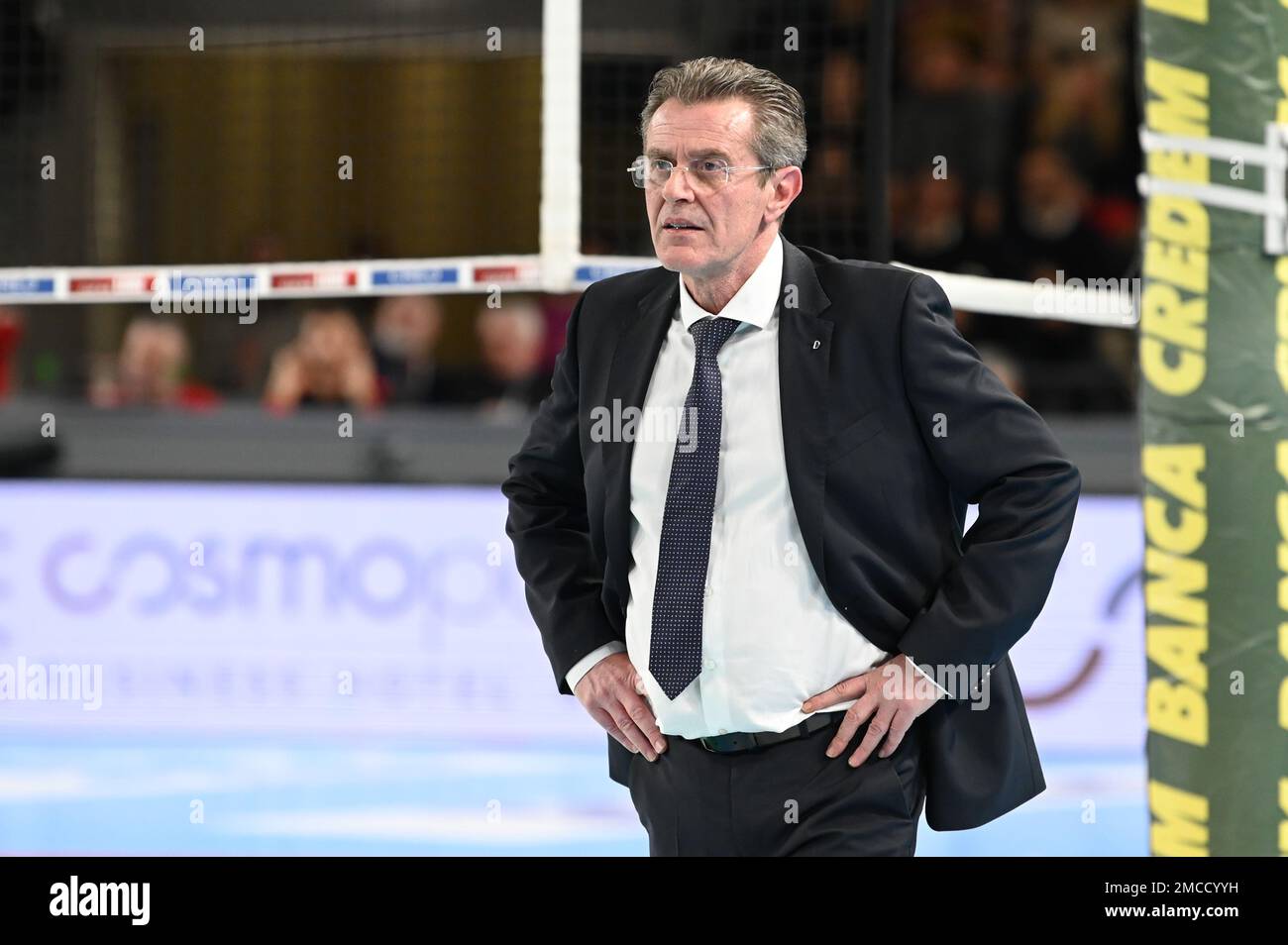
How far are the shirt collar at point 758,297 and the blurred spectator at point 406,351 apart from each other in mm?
4921

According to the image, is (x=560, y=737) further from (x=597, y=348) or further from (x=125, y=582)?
(x=597, y=348)

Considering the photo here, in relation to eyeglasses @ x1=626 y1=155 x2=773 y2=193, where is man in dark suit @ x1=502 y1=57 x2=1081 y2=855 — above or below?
below

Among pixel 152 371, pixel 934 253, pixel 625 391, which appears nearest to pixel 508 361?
pixel 152 371

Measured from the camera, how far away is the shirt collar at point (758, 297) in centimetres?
257

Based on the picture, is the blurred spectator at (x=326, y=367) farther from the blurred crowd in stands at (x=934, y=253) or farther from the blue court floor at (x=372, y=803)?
the blue court floor at (x=372, y=803)

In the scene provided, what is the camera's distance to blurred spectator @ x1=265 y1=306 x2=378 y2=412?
23.8 ft

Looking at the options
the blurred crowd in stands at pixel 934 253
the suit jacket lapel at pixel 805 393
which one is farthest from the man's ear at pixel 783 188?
the blurred crowd in stands at pixel 934 253

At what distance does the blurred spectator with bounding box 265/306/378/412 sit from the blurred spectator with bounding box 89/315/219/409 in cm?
33

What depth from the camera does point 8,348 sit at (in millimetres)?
7754

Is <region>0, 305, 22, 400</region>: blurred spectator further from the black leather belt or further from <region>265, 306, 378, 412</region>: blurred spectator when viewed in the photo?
the black leather belt

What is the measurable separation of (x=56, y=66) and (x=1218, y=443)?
6423mm
